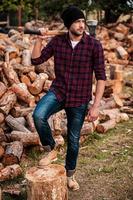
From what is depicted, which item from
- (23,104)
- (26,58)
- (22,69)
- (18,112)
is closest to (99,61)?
(18,112)

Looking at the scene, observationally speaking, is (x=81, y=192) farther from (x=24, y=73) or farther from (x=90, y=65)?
(x=24, y=73)

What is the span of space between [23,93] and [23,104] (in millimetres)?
216

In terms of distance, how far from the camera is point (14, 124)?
743 centimetres

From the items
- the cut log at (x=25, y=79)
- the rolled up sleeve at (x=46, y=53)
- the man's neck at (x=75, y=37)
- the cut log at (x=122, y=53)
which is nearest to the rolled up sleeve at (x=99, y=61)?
Answer: the man's neck at (x=75, y=37)

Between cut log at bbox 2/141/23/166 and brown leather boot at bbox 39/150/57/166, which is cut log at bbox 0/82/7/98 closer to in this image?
cut log at bbox 2/141/23/166

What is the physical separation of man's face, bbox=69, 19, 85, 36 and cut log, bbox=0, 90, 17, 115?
2991mm

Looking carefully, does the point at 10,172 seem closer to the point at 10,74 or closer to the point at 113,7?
the point at 10,74

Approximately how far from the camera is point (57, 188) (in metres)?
4.84

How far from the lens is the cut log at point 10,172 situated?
19.8 ft

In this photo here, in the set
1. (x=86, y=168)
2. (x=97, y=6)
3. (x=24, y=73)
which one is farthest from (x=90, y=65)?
(x=97, y=6)

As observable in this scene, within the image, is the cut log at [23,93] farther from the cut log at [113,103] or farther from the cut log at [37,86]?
the cut log at [113,103]

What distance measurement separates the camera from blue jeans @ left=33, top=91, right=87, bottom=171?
4910mm

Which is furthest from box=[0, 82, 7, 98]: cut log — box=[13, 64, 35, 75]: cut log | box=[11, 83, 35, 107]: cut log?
box=[13, 64, 35, 75]: cut log

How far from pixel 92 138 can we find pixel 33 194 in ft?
9.86
